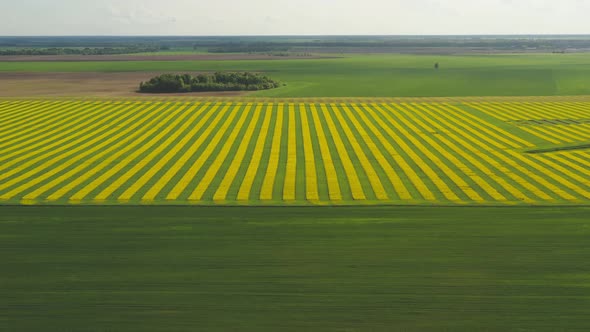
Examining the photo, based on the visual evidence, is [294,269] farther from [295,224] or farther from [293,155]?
[293,155]

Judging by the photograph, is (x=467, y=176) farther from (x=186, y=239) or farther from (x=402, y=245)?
(x=186, y=239)

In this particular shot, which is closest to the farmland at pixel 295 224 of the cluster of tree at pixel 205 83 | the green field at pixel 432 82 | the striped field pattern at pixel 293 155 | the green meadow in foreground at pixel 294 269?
the green meadow in foreground at pixel 294 269

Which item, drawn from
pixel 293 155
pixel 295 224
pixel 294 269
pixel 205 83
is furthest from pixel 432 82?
pixel 294 269

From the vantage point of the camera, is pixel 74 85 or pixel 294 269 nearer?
pixel 294 269

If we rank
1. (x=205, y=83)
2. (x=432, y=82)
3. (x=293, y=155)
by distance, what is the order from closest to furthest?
(x=293, y=155), (x=205, y=83), (x=432, y=82)

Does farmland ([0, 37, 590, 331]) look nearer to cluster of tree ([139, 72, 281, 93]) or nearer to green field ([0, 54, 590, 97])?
green field ([0, 54, 590, 97])

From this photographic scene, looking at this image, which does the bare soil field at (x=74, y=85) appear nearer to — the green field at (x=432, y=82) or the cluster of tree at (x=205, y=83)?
the cluster of tree at (x=205, y=83)

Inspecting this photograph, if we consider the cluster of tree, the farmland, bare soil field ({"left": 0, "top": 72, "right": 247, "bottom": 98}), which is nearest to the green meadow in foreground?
the farmland
